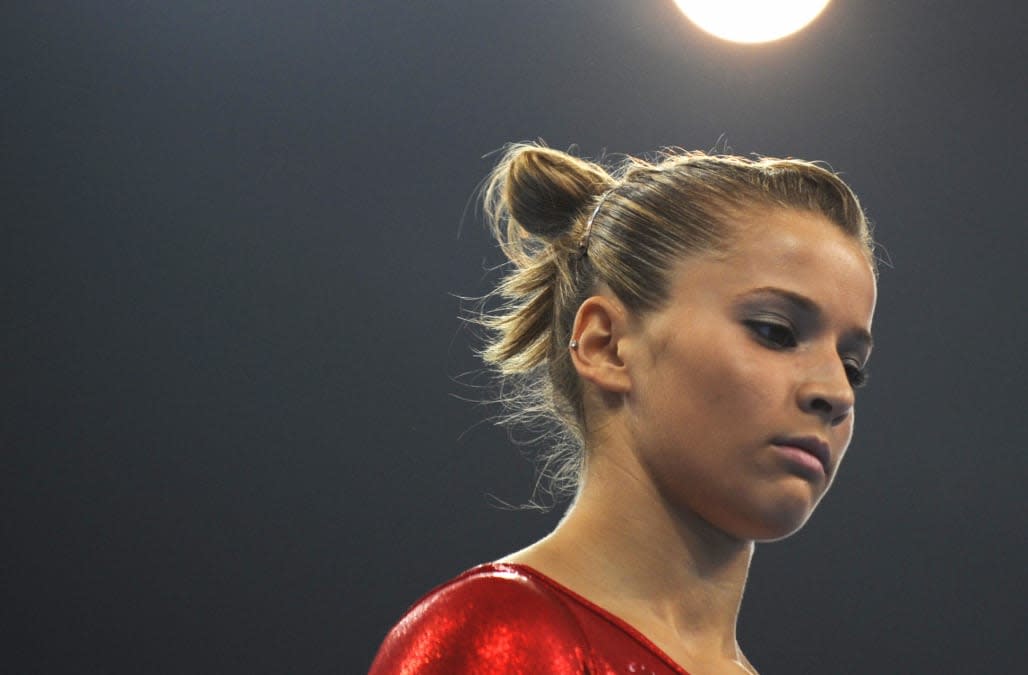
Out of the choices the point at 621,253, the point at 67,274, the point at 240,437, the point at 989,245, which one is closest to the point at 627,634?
the point at 621,253

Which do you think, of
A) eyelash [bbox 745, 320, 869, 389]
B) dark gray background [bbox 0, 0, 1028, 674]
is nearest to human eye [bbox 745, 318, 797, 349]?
eyelash [bbox 745, 320, 869, 389]

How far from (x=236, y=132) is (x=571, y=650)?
1426mm

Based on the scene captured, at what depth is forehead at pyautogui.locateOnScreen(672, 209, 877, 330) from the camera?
837 millimetres

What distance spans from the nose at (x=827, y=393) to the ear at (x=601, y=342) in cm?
13

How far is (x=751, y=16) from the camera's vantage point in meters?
2.08

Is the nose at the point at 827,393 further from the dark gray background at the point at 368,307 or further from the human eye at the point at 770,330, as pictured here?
the dark gray background at the point at 368,307

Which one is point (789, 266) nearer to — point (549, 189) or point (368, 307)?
point (549, 189)

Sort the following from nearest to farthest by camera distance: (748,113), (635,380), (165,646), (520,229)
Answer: (635,380) < (520,229) < (165,646) < (748,113)

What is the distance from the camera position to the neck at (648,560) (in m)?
0.82

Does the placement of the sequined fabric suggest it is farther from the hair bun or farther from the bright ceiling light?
the bright ceiling light

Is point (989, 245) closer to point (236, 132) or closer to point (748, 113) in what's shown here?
point (748, 113)

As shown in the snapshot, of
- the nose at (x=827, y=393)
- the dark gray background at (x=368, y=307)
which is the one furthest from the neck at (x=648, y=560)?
the dark gray background at (x=368, y=307)

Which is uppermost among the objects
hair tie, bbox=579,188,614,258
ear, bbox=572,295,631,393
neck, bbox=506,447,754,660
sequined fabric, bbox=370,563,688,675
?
hair tie, bbox=579,188,614,258

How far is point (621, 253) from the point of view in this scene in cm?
93
